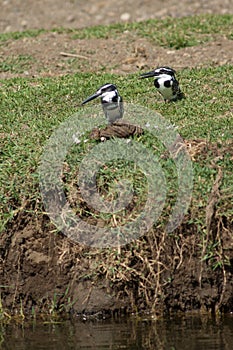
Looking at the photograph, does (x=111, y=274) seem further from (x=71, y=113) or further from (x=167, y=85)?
(x=167, y=85)

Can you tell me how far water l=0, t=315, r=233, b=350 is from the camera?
21.1ft

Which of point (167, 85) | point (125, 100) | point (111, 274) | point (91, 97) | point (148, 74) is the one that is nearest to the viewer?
point (111, 274)

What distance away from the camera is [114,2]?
15.6 metres

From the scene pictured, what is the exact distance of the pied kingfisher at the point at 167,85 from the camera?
351 inches

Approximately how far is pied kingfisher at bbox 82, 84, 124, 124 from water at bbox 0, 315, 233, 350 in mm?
1994

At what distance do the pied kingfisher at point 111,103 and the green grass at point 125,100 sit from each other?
0.45m

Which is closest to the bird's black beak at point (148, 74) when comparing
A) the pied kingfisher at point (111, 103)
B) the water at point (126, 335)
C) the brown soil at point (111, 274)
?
the pied kingfisher at point (111, 103)

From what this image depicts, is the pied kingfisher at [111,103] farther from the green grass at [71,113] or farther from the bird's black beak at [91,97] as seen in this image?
the green grass at [71,113]

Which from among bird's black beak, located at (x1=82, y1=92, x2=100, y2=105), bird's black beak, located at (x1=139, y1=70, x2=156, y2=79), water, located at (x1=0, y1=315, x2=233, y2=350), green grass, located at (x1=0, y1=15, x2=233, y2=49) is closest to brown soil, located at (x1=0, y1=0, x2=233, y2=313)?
water, located at (x1=0, y1=315, x2=233, y2=350)

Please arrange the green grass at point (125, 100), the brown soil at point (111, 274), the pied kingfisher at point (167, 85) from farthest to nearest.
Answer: the pied kingfisher at point (167, 85), the green grass at point (125, 100), the brown soil at point (111, 274)

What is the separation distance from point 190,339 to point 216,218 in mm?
988

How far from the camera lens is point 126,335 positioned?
22.0 feet

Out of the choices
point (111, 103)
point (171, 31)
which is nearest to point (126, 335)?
point (111, 103)

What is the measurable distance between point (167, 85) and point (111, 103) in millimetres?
819
